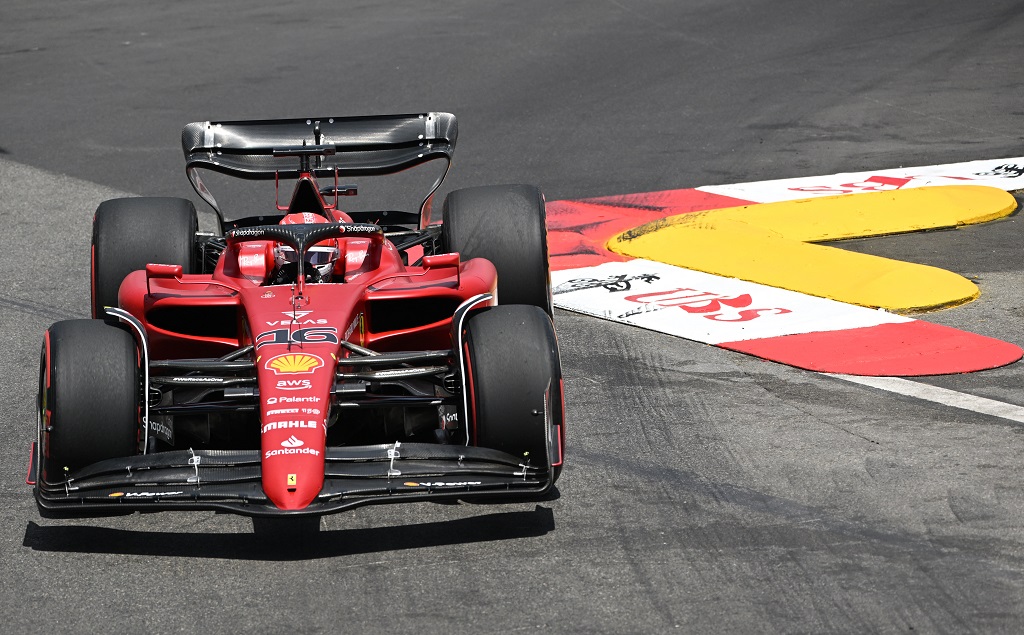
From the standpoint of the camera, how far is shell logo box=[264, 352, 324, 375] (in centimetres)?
551

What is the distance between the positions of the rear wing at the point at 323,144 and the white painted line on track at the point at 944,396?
103 inches

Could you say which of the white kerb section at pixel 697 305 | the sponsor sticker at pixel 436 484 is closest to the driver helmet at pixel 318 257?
the sponsor sticker at pixel 436 484

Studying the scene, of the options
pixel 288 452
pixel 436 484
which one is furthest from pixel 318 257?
pixel 436 484

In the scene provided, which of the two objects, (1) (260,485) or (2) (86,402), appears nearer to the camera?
(1) (260,485)

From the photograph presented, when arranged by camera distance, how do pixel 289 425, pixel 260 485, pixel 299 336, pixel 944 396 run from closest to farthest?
pixel 260 485 → pixel 289 425 → pixel 299 336 → pixel 944 396

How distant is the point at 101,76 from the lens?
17.0m

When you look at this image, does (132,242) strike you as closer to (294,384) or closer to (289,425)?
(294,384)

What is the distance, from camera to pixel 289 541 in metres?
5.52

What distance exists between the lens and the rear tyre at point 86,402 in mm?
5324

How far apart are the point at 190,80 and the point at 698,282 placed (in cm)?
929

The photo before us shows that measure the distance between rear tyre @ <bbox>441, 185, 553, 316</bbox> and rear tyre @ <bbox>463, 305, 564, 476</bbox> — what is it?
5.06 ft

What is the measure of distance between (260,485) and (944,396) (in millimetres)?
3540

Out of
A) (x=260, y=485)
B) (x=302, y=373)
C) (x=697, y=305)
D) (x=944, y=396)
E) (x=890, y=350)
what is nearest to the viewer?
(x=260, y=485)

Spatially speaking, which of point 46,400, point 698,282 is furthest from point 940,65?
point 46,400
